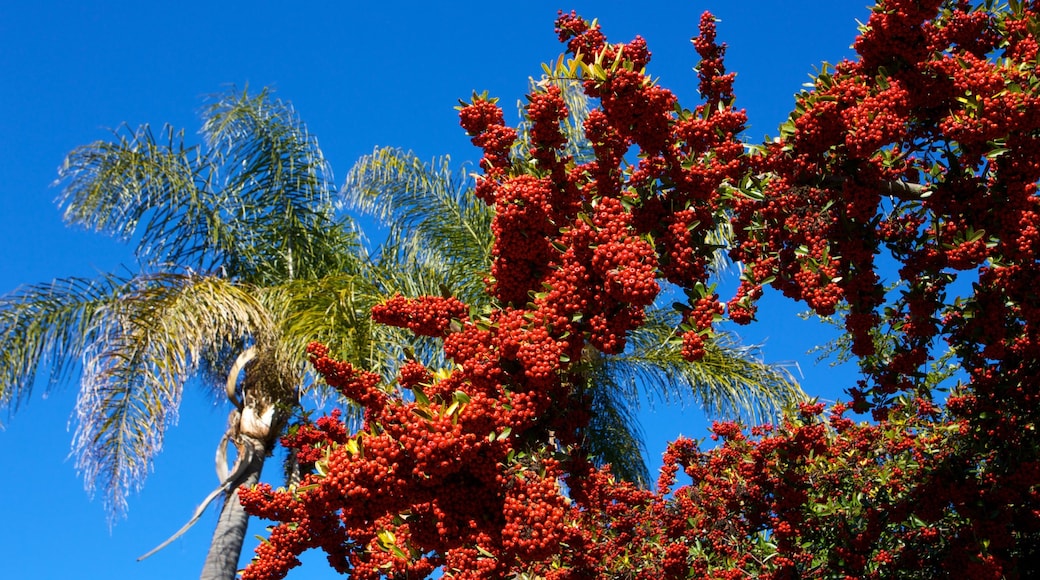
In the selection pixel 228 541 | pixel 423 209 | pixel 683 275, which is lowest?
pixel 683 275

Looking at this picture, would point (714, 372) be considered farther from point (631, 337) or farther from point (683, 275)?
point (683, 275)

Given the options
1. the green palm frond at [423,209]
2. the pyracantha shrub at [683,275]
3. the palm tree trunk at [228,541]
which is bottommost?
the pyracantha shrub at [683,275]

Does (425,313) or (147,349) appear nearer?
(425,313)

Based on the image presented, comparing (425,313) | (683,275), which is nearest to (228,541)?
(425,313)

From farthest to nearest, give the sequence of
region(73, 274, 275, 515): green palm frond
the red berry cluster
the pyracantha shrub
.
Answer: region(73, 274, 275, 515): green palm frond, the red berry cluster, the pyracantha shrub

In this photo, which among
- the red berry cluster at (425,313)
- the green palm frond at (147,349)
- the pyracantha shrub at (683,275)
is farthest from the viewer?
the green palm frond at (147,349)

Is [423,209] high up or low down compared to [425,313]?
up

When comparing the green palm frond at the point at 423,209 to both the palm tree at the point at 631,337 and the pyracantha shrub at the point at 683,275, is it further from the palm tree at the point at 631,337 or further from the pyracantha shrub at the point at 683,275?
the pyracantha shrub at the point at 683,275

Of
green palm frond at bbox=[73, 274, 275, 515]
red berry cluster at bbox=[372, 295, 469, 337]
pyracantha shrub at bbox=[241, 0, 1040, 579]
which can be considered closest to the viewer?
pyracantha shrub at bbox=[241, 0, 1040, 579]

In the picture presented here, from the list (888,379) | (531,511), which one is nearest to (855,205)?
(888,379)

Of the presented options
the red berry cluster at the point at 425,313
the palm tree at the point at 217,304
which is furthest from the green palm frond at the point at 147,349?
the red berry cluster at the point at 425,313

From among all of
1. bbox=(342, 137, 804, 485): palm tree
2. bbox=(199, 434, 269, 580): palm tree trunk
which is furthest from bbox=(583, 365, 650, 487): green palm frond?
bbox=(199, 434, 269, 580): palm tree trunk

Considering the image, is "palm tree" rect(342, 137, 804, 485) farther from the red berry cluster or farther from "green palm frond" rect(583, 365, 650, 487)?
the red berry cluster

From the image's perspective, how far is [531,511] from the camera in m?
3.54
